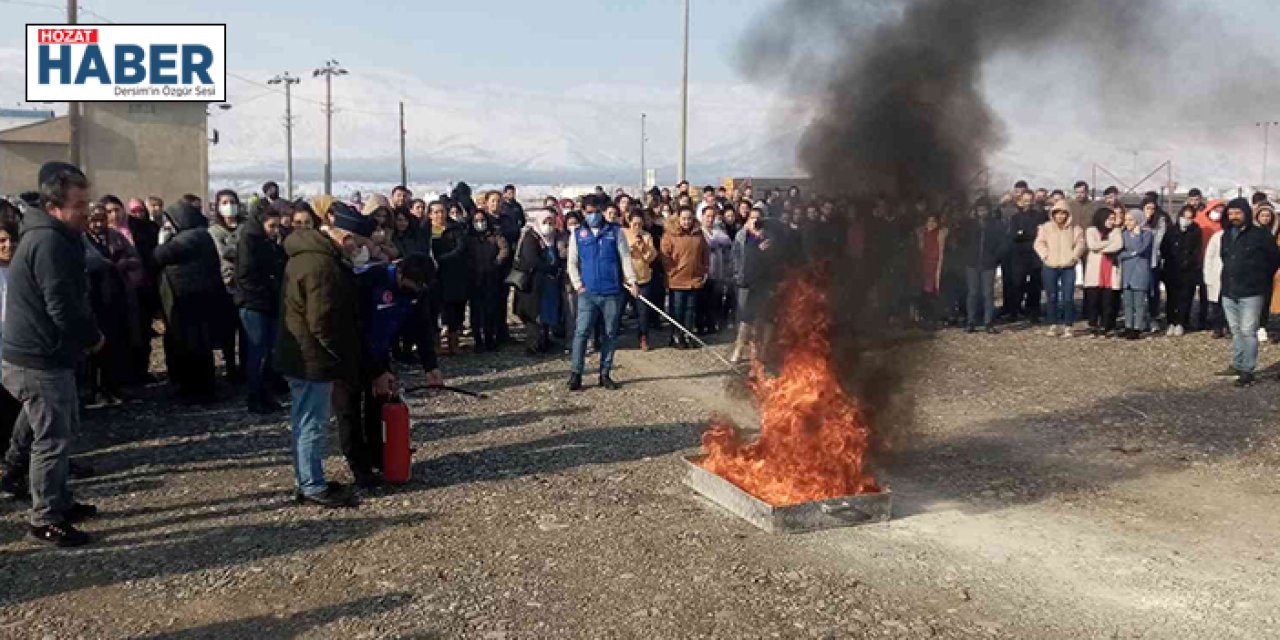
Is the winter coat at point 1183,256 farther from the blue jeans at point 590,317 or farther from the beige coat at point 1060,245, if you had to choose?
the blue jeans at point 590,317

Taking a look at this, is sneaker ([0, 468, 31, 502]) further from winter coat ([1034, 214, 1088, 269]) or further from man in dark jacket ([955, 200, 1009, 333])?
winter coat ([1034, 214, 1088, 269])

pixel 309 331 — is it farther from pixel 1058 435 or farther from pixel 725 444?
pixel 1058 435

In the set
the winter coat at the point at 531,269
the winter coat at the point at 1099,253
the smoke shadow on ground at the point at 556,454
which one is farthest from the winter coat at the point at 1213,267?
the winter coat at the point at 531,269

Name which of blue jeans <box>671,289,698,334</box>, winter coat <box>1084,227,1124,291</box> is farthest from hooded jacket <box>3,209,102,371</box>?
winter coat <box>1084,227,1124,291</box>

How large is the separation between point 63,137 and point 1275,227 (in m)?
43.1

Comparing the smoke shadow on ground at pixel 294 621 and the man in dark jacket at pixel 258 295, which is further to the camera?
the man in dark jacket at pixel 258 295

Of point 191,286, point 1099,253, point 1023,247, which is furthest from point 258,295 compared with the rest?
point 1023,247

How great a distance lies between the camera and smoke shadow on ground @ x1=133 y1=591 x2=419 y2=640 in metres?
4.56

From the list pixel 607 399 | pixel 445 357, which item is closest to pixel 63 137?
pixel 445 357

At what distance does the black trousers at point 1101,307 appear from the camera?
1379cm

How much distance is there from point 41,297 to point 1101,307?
13.0 metres

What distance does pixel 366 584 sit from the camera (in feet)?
16.8

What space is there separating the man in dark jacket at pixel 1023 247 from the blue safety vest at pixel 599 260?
7.48m

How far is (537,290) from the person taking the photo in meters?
12.1
